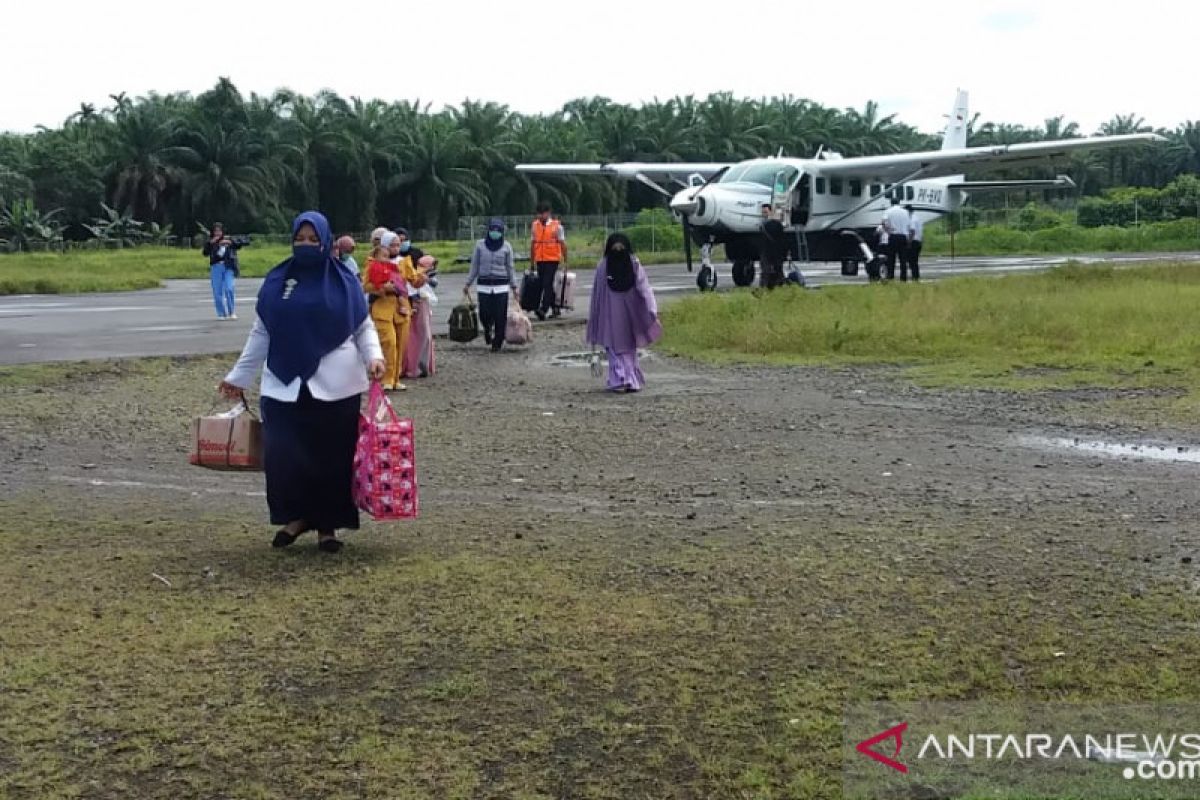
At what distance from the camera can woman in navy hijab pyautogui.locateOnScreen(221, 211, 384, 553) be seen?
23.6 ft

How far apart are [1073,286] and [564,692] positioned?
68.5 feet

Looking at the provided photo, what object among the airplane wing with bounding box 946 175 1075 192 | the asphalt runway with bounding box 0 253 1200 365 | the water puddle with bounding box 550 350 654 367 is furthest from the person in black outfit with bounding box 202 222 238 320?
the airplane wing with bounding box 946 175 1075 192

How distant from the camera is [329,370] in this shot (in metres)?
7.21

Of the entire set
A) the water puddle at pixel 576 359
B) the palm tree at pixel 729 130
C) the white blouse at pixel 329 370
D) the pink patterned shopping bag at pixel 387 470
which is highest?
the palm tree at pixel 729 130

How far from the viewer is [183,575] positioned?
22.6 feet

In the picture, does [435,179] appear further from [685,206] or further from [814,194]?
[685,206]

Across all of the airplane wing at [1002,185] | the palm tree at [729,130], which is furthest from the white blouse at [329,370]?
the palm tree at [729,130]

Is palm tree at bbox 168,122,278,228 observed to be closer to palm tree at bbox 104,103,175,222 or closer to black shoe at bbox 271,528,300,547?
palm tree at bbox 104,103,175,222

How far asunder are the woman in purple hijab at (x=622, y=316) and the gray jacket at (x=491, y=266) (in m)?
3.24

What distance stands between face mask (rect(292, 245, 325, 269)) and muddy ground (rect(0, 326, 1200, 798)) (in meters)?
1.46

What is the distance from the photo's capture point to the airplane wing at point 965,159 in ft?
109

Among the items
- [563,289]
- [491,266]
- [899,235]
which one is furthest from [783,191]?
[491,266]

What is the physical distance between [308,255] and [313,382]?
65 centimetres

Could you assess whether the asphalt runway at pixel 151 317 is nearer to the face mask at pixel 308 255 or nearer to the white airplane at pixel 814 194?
the white airplane at pixel 814 194
